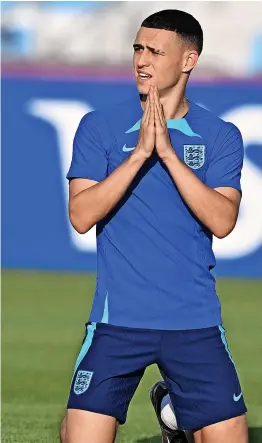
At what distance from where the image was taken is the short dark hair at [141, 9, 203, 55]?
19.0ft

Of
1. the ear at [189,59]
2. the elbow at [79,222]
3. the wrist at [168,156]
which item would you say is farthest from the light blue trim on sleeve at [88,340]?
the ear at [189,59]

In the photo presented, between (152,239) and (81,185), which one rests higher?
(81,185)

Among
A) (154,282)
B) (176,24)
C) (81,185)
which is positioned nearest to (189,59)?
(176,24)

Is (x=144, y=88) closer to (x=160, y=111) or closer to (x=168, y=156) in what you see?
(x=160, y=111)

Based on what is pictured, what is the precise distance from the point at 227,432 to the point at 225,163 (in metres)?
1.17

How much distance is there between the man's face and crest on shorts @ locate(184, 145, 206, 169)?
29cm

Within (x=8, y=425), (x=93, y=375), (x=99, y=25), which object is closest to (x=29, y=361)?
(x=8, y=425)

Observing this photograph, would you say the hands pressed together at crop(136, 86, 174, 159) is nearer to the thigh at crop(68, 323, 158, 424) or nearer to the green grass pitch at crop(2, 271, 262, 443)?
the thigh at crop(68, 323, 158, 424)

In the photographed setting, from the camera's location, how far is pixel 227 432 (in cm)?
567

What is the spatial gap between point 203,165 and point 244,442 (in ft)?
4.00

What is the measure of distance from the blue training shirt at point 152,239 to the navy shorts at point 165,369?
6cm

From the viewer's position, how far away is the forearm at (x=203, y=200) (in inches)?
219

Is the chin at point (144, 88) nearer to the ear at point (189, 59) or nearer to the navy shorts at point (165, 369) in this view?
the ear at point (189, 59)

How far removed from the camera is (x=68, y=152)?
16.1m
